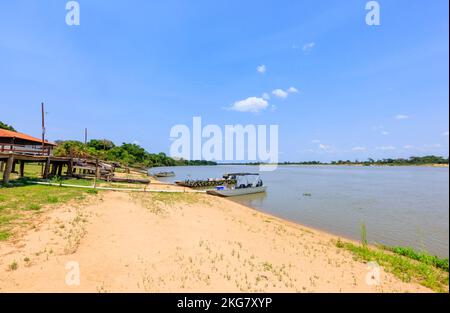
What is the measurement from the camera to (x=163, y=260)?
8102 mm

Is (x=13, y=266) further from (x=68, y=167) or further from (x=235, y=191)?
(x=235, y=191)

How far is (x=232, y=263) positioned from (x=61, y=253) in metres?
5.80

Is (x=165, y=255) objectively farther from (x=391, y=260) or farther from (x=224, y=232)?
(x=391, y=260)

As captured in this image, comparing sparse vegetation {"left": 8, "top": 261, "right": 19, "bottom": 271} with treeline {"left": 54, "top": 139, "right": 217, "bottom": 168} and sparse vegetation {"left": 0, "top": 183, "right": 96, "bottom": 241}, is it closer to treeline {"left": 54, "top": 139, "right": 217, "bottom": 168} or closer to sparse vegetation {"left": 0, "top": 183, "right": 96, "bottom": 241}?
sparse vegetation {"left": 0, "top": 183, "right": 96, "bottom": 241}

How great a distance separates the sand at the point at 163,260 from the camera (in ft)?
21.2

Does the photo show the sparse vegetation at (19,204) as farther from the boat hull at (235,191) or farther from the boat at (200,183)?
the boat at (200,183)

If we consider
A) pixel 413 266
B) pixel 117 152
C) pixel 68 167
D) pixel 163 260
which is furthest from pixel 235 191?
pixel 117 152

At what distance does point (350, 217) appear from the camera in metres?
21.9

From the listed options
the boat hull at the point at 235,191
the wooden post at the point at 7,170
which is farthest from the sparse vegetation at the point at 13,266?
the boat hull at the point at 235,191

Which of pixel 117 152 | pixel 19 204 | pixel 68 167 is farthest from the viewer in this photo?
pixel 117 152

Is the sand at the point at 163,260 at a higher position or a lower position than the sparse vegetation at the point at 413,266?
higher

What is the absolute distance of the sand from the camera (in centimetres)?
645
